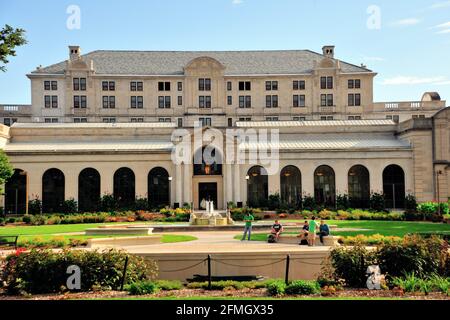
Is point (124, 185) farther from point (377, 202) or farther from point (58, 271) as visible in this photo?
point (58, 271)

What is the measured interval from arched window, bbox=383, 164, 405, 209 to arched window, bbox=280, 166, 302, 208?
389 inches

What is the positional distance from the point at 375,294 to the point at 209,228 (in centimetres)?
2391

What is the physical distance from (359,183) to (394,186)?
400cm

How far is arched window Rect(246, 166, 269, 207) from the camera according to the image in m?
58.9

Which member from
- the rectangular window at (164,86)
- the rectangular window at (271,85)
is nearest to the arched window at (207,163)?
the rectangular window at (164,86)

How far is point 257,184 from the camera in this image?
59000 mm

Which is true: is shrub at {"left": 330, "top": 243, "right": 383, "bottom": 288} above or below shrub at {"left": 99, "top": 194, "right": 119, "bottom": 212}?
below

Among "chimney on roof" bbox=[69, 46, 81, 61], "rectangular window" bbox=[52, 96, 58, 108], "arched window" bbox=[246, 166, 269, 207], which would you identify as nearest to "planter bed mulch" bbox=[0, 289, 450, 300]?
"arched window" bbox=[246, 166, 269, 207]

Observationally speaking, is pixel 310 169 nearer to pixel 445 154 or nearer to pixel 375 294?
pixel 445 154

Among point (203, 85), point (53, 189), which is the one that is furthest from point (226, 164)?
point (203, 85)

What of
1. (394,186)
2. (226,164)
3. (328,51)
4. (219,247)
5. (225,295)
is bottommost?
(225,295)

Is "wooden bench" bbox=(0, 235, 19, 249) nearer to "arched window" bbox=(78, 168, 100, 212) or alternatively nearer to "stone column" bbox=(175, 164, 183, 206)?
"arched window" bbox=(78, 168, 100, 212)

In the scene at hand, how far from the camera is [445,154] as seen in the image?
2282 inches
